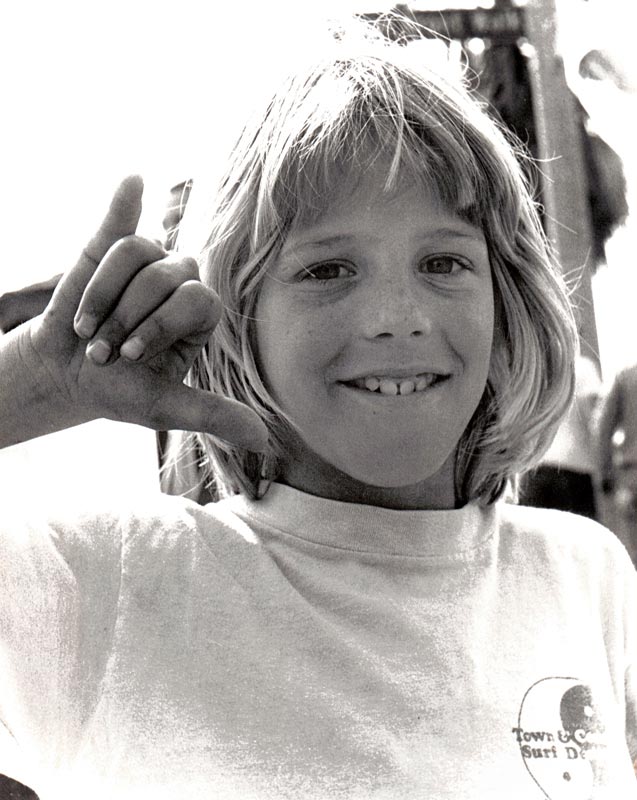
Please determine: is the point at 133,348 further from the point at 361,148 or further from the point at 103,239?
the point at 361,148

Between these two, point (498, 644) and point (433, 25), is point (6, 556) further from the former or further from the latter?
point (433, 25)

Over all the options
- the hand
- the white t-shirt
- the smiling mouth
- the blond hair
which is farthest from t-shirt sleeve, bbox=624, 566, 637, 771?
the hand

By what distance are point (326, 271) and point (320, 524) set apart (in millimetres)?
174

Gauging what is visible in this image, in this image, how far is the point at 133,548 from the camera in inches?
25.6

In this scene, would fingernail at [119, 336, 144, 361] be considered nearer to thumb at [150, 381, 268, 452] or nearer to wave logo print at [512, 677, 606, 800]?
thumb at [150, 381, 268, 452]

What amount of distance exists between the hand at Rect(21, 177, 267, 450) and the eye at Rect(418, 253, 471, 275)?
0.19 metres

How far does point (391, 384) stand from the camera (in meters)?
0.67

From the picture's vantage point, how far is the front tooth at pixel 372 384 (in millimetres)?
674

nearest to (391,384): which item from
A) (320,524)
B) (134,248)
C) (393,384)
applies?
(393,384)

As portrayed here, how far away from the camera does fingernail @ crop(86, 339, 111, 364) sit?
52 centimetres

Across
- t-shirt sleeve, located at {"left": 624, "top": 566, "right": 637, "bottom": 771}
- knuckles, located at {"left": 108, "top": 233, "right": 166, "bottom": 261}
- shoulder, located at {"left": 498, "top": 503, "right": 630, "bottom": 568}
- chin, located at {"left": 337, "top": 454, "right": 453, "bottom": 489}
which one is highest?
knuckles, located at {"left": 108, "top": 233, "right": 166, "bottom": 261}

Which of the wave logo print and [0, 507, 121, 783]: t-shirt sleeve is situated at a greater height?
[0, 507, 121, 783]: t-shirt sleeve

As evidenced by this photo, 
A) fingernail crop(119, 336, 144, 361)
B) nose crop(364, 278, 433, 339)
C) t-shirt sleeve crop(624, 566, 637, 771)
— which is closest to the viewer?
fingernail crop(119, 336, 144, 361)

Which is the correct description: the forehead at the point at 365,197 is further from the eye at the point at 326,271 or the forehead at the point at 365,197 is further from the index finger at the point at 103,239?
the index finger at the point at 103,239
